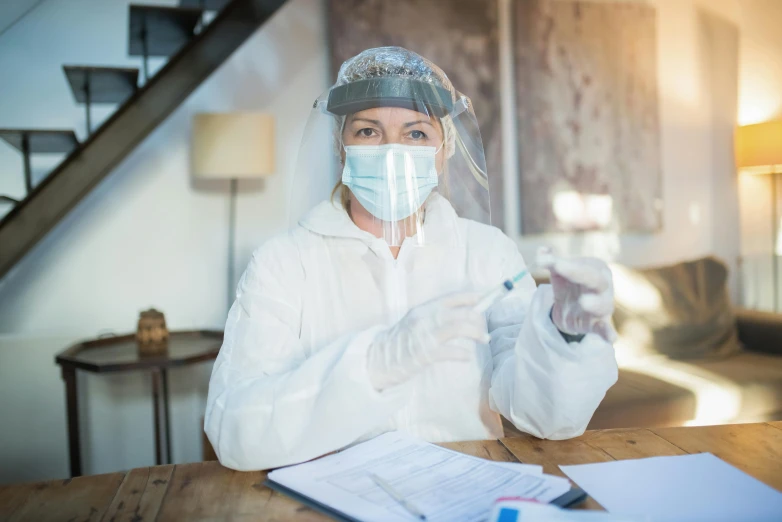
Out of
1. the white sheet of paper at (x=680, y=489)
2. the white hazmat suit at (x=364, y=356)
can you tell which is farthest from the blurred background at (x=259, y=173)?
the white sheet of paper at (x=680, y=489)

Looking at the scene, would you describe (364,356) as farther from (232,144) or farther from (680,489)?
(232,144)

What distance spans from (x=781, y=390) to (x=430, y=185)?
2132 millimetres

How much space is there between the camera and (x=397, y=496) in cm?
74

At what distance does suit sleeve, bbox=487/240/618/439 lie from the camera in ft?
3.11

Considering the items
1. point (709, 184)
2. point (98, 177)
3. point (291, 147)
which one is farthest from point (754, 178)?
point (98, 177)

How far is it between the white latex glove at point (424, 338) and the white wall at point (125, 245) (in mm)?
1956

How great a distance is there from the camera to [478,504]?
0.72 metres

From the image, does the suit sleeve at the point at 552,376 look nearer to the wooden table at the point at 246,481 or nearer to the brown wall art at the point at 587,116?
the wooden table at the point at 246,481

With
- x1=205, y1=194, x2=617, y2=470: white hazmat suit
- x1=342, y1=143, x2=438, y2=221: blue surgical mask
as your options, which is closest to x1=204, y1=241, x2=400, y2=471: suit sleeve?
x1=205, y1=194, x2=617, y2=470: white hazmat suit

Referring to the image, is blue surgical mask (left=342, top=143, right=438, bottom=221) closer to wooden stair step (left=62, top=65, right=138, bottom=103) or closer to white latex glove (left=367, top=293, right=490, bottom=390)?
white latex glove (left=367, top=293, right=490, bottom=390)

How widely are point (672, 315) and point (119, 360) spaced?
2.31 metres

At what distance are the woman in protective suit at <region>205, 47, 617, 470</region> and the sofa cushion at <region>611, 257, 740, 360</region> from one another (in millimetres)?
1740

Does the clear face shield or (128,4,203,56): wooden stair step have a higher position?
(128,4,203,56): wooden stair step

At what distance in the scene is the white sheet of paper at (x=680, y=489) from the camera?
0.72m
